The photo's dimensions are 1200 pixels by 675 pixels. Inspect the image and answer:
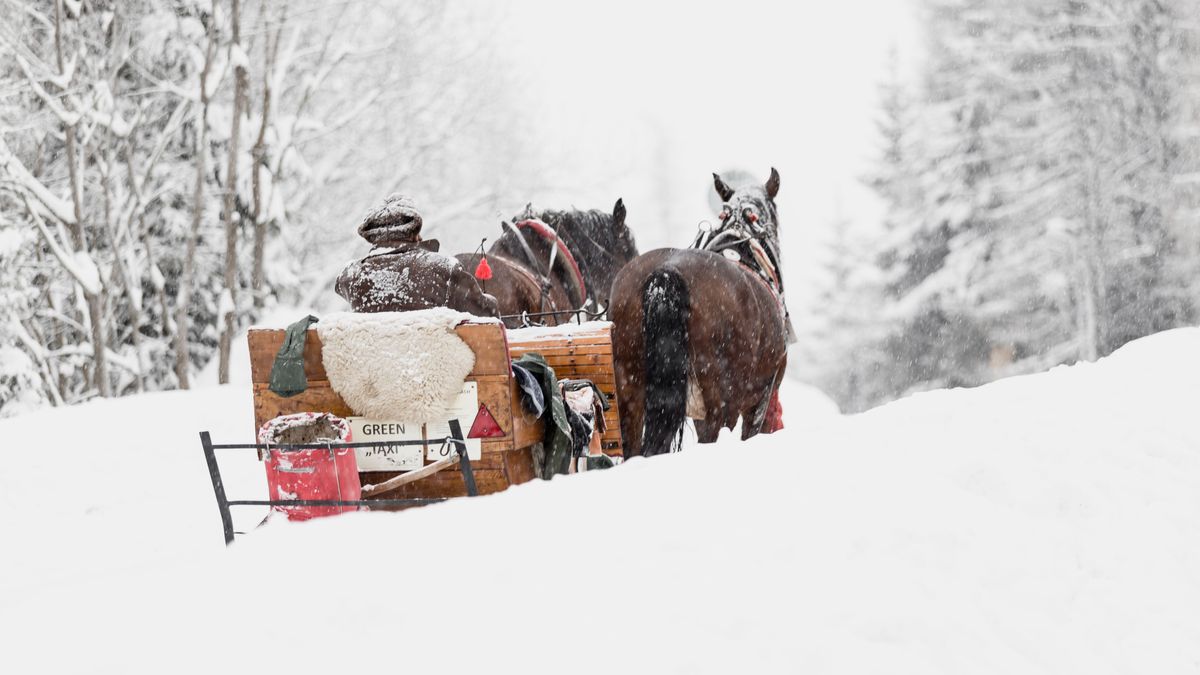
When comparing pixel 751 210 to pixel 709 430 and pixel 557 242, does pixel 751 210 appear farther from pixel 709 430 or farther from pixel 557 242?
pixel 709 430

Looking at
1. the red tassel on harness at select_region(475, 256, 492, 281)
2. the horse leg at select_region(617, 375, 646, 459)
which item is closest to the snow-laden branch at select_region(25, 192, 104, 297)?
the red tassel on harness at select_region(475, 256, 492, 281)

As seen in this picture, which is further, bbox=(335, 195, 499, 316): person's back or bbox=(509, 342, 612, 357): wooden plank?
bbox=(509, 342, 612, 357): wooden plank

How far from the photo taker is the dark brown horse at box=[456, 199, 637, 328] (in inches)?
308

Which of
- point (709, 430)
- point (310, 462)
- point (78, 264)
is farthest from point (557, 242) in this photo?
point (78, 264)

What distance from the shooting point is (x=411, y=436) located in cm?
466

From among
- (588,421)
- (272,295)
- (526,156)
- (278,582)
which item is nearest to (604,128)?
(526,156)

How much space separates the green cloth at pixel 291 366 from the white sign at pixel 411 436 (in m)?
0.29

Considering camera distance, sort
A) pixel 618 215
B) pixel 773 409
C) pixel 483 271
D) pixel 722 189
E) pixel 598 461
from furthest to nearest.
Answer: pixel 618 215
pixel 722 189
pixel 773 409
pixel 483 271
pixel 598 461

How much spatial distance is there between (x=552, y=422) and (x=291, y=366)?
50.7 inches

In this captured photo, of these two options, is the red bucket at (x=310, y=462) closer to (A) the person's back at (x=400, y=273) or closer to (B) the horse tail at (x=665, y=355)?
(A) the person's back at (x=400, y=273)

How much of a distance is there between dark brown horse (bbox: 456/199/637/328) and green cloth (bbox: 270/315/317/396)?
293 centimetres

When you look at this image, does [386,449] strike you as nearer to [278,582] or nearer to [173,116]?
[278,582]

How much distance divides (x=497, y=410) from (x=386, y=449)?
1.87 feet

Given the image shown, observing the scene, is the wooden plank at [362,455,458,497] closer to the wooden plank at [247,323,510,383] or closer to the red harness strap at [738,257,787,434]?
the wooden plank at [247,323,510,383]
